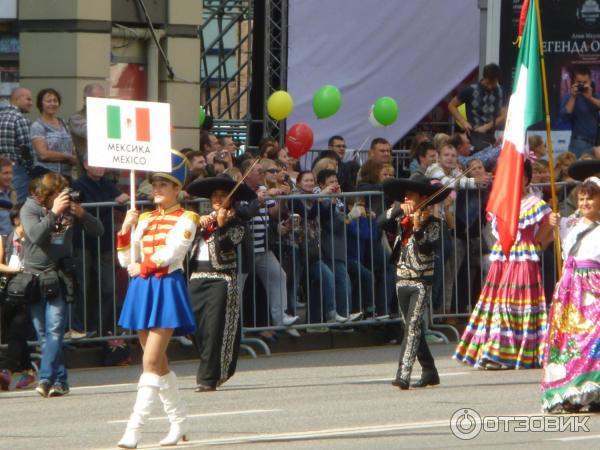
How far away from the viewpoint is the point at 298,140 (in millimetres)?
21391

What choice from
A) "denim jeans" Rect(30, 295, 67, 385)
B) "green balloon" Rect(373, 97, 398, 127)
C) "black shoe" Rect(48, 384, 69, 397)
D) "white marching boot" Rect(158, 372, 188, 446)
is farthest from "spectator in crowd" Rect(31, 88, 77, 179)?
"green balloon" Rect(373, 97, 398, 127)

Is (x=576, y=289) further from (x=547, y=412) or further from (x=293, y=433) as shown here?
(x=293, y=433)

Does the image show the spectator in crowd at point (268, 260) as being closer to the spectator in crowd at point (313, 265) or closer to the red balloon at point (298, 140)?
the spectator in crowd at point (313, 265)

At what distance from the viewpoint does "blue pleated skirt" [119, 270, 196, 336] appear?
36.2 ft

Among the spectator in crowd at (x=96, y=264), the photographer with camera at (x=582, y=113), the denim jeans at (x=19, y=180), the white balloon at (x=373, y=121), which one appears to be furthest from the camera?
the white balloon at (x=373, y=121)

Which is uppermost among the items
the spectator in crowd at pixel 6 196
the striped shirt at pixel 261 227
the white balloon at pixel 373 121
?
the white balloon at pixel 373 121

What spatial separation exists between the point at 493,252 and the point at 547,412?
3409mm

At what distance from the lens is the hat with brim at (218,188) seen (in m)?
14.1

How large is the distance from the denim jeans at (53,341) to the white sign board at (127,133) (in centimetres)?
212

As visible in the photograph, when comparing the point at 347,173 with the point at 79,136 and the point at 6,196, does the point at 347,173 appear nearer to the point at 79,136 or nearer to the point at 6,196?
the point at 79,136

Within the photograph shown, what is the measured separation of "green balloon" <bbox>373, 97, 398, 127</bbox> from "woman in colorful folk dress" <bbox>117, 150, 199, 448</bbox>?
11624 mm

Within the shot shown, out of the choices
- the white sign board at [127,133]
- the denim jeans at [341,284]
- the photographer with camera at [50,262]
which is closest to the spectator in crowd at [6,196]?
the photographer with camera at [50,262]

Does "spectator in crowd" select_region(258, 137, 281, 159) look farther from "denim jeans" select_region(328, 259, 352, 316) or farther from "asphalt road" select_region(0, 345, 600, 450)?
"asphalt road" select_region(0, 345, 600, 450)

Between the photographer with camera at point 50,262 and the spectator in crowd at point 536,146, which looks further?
the spectator in crowd at point 536,146
